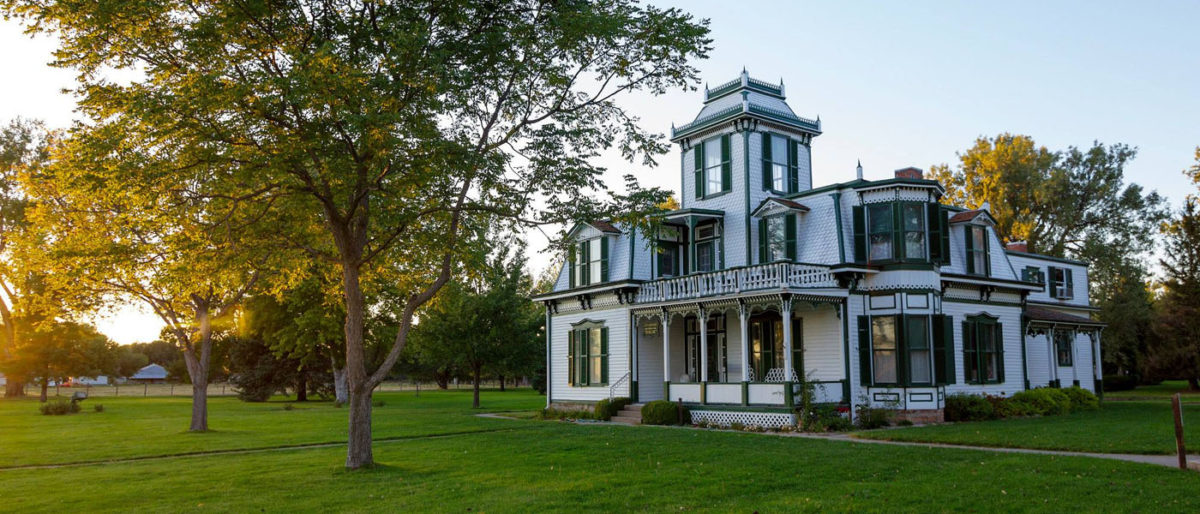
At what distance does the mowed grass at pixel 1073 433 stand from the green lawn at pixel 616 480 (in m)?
2.21

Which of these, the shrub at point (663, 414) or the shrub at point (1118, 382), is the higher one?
the shrub at point (663, 414)

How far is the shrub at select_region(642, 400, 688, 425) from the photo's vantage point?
23.9m

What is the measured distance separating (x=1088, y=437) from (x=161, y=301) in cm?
2507

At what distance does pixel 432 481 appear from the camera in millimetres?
12383

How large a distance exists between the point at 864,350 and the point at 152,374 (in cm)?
12170

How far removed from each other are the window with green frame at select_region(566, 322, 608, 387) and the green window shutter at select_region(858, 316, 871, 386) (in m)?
9.14

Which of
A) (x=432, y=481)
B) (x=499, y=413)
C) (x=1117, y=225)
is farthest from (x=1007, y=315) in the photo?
(x=1117, y=225)

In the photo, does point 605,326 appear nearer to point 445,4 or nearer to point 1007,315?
point 1007,315

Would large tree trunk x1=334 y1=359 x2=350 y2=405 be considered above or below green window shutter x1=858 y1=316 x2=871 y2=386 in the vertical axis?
below

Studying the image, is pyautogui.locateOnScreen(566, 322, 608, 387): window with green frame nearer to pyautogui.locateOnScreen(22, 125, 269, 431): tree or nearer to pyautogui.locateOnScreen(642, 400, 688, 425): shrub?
pyautogui.locateOnScreen(642, 400, 688, 425): shrub

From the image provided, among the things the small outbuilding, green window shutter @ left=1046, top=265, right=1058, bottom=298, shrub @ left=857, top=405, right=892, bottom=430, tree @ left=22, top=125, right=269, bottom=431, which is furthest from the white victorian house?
the small outbuilding

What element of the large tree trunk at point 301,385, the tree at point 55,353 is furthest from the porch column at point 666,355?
the tree at point 55,353

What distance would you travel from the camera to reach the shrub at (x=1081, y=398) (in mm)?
27487

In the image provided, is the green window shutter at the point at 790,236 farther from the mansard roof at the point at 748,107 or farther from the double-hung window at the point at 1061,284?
the double-hung window at the point at 1061,284
